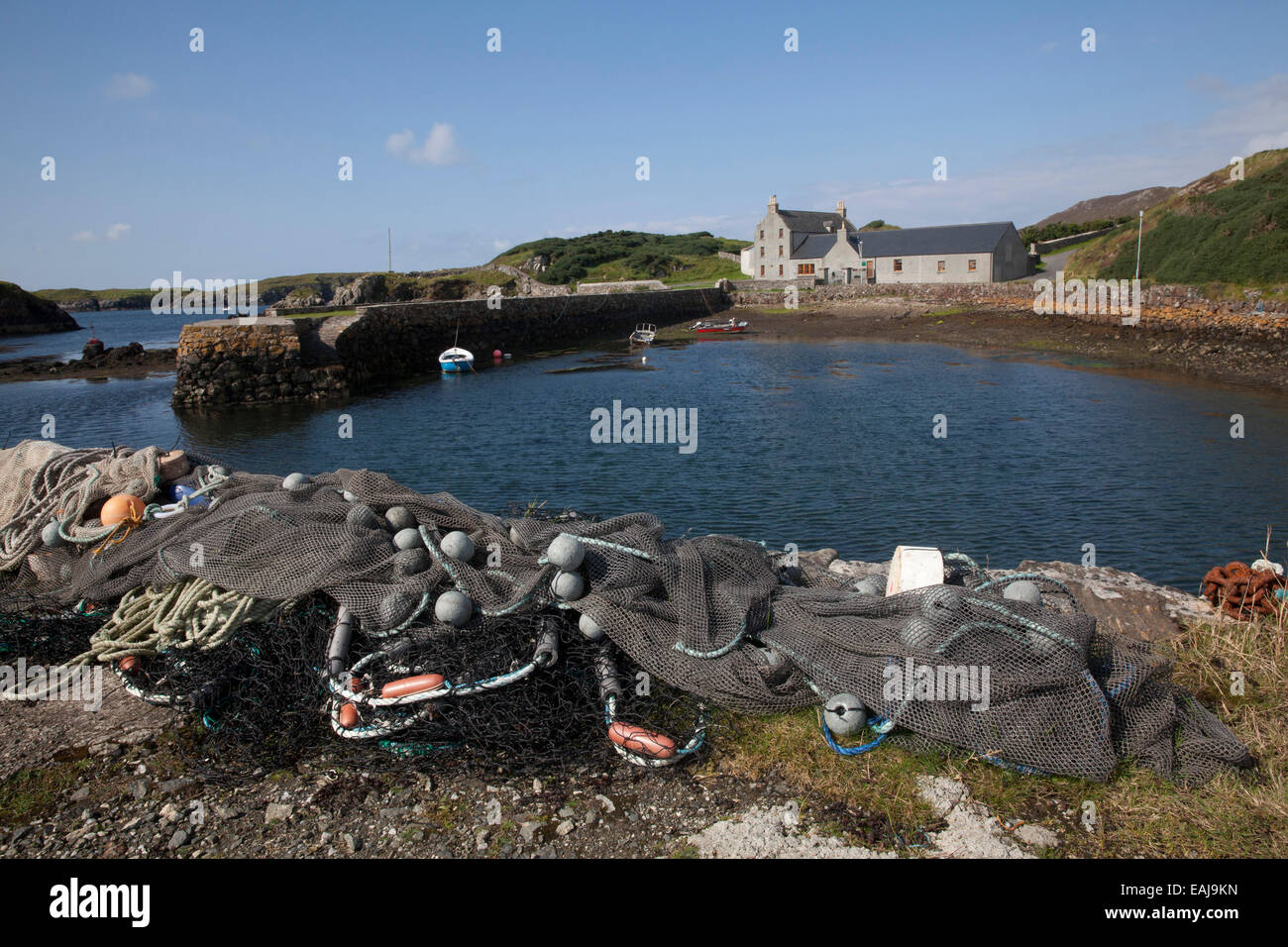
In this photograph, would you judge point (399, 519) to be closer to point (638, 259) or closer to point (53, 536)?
point (53, 536)

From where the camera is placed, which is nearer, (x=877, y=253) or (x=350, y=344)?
(x=350, y=344)

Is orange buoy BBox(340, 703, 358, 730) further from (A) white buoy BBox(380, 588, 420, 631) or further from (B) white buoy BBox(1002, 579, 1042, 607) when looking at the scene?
(B) white buoy BBox(1002, 579, 1042, 607)

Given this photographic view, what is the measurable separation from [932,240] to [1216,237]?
1041 inches

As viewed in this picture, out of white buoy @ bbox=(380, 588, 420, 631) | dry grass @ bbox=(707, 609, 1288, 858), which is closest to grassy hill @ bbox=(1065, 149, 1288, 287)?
dry grass @ bbox=(707, 609, 1288, 858)

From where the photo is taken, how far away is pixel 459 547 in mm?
5406

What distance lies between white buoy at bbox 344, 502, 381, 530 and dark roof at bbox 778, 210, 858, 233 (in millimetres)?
71797

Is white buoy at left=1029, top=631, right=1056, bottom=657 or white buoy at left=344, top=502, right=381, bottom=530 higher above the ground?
white buoy at left=344, top=502, right=381, bottom=530

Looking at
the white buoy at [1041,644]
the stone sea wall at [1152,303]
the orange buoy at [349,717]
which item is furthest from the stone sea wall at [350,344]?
the white buoy at [1041,644]

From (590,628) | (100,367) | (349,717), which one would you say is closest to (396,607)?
(349,717)

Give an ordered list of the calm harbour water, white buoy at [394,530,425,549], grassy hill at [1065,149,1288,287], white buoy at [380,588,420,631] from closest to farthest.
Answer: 1. white buoy at [380,588,420,631]
2. white buoy at [394,530,425,549]
3. the calm harbour water
4. grassy hill at [1065,149,1288,287]

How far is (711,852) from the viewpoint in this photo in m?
3.79

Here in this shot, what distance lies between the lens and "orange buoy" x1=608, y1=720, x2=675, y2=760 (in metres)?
4.39

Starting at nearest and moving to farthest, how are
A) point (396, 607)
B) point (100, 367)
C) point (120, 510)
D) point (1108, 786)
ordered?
point (1108, 786)
point (396, 607)
point (120, 510)
point (100, 367)
